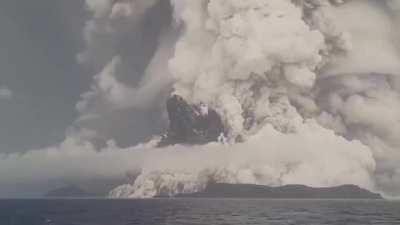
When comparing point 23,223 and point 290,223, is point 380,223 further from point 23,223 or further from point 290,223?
point 23,223

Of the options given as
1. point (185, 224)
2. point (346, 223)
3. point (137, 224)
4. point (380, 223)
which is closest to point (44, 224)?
point (137, 224)

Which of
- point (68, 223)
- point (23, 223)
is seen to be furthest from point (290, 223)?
point (23, 223)

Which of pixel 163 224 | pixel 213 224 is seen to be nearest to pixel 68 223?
pixel 163 224

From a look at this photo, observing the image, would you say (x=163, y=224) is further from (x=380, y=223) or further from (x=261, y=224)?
(x=380, y=223)

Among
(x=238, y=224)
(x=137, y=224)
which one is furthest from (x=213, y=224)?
(x=137, y=224)

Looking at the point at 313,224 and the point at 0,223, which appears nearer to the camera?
the point at 313,224

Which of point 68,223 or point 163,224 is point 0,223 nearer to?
point 68,223

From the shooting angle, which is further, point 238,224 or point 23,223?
point 23,223
